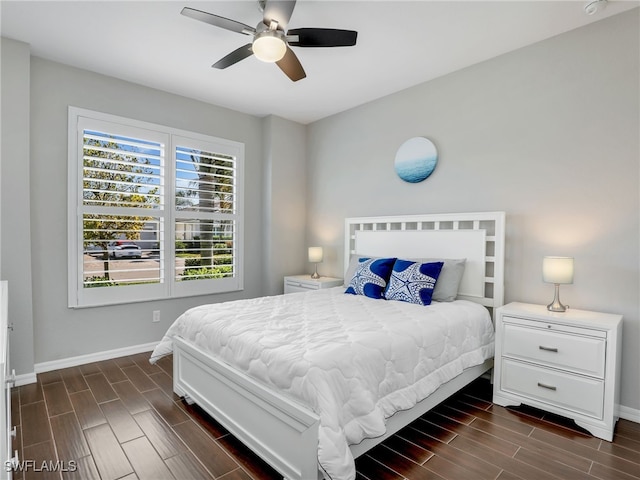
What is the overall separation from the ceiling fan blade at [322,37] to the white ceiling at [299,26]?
277 mm

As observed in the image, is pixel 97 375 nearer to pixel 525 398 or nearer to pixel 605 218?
pixel 525 398

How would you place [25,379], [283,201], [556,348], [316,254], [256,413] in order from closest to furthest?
[256,413], [556,348], [25,379], [316,254], [283,201]

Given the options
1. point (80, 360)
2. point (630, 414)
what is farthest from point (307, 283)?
point (630, 414)

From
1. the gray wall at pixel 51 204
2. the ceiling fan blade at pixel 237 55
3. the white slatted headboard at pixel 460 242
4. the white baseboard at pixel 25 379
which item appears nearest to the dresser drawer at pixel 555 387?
the white slatted headboard at pixel 460 242

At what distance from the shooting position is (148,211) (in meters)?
3.73

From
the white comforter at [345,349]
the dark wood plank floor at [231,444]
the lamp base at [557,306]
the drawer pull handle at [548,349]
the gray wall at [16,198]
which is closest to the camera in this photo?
the white comforter at [345,349]

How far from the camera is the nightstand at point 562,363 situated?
7.32 ft

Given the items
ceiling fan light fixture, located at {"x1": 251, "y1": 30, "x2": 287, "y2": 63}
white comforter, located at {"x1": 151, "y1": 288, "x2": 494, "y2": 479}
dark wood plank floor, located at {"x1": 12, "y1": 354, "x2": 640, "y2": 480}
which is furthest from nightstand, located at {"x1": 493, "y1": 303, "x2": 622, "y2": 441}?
ceiling fan light fixture, located at {"x1": 251, "y1": 30, "x2": 287, "y2": 63}

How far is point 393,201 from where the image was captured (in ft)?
12.9

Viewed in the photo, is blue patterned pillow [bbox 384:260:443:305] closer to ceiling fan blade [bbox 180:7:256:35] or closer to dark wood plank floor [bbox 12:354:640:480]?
dark wood plank floor [bbox 12:354:640:480]

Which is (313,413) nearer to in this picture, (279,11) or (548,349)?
(548,349)

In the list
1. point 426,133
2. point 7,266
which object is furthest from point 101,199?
point 426,133

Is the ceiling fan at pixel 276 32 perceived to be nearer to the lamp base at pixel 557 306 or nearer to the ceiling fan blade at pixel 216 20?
the ceiling fan blade at pixel 216 20

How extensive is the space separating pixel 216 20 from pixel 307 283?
283 centimetres
